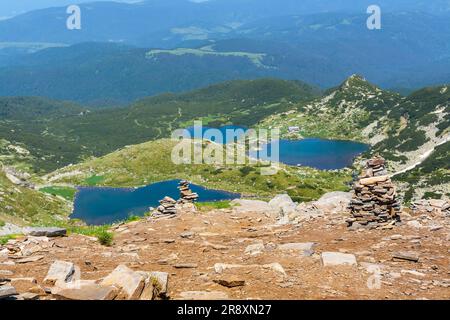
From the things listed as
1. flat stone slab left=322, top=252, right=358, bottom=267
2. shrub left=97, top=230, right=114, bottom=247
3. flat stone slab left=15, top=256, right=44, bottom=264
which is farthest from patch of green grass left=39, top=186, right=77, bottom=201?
flat stone slab left=322, top=252, right=358, bottom=267

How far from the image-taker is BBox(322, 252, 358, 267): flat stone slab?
20406mm

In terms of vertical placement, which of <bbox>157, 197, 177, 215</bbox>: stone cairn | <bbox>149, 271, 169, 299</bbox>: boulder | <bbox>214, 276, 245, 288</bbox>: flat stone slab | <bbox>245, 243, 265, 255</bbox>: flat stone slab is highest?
<bbox>149, 271, 169, 299</bbox>: boulder

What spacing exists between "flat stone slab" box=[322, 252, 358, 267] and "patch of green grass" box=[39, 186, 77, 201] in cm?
14249

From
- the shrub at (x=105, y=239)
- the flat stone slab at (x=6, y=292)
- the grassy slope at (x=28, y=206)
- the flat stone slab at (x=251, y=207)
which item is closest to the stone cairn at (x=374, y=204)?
the flat stone slab at (x=251, y=207)

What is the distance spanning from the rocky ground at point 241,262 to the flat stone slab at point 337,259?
5 centimetres

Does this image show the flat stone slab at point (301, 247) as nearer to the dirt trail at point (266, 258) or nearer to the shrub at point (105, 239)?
the dirt trail at point (266, 258)

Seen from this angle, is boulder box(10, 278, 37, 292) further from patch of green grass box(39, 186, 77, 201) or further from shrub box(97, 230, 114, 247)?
patch of green grass box(39, 186, 77, 201)

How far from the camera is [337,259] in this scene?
68.1ft

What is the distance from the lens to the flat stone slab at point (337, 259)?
66.9 ft
